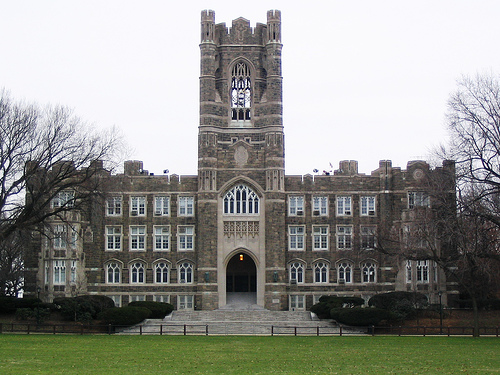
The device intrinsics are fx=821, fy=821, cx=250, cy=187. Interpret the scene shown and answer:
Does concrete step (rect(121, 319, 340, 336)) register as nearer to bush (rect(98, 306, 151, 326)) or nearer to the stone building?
bush (rect(98, 306, 151, 326))

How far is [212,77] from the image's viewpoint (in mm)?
69938

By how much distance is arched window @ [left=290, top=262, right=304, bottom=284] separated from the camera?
68.8 metres

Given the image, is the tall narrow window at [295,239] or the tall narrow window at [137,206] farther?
the tall narrow window at [137,206]

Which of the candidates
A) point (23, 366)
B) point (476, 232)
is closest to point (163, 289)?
point (476, 232)

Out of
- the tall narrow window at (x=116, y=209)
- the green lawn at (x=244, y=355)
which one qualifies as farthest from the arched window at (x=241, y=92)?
the green lawn at (x=244, y=355)

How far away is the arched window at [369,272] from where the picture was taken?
68.9 meters

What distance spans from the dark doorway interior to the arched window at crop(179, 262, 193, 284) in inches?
148

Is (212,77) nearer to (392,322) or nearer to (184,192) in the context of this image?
(184,192)

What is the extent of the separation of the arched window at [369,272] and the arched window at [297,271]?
5119 mm

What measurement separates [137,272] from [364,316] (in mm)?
24319

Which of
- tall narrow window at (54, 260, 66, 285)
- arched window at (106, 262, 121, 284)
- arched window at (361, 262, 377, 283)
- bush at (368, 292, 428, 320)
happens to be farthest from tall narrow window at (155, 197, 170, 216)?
bush at (368, 292, 428, 320)

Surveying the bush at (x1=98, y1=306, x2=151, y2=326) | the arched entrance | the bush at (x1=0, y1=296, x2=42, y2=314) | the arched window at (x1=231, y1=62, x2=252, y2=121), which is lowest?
the bush at (x1=98, y1=306, x2=151, y2=326)

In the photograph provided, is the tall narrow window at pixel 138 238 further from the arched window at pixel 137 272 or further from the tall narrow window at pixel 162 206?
the tall narrow window at pixel 162 206

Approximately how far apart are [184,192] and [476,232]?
31189mm
